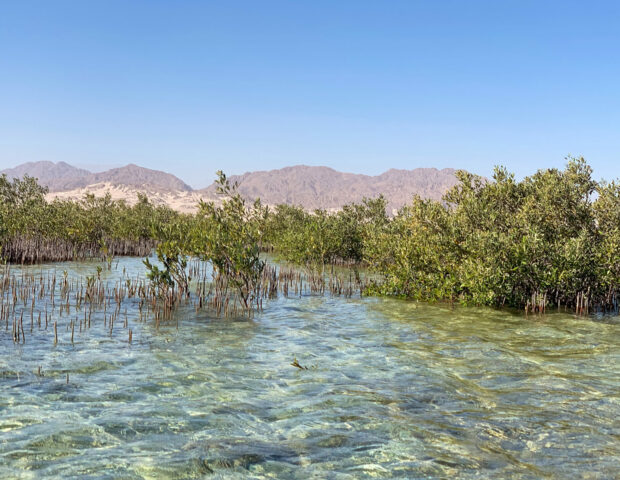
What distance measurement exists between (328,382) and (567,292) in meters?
10.1

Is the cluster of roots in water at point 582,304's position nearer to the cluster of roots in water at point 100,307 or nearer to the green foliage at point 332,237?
the cluster of roots in water at point 100,307

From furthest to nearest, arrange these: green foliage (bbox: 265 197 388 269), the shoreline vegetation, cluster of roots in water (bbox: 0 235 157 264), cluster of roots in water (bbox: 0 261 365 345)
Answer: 1. green foliage (bbox: 265 197 388 269)
2. cluster of roots in water (bbox: 0 235 157 264)
3. the shoreline vegetation
4. cluster of roots in water (bbox: 0 261 365 345)

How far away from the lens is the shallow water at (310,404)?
5055mm

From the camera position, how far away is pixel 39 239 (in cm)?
2630

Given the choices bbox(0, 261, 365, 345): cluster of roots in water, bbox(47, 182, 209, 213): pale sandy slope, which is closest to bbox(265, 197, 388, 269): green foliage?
bbox(0, 261, 365, 345): cluster of roots in water

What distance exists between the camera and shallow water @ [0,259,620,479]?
5.05m

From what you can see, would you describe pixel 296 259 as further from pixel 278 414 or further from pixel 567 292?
pixel 278 414

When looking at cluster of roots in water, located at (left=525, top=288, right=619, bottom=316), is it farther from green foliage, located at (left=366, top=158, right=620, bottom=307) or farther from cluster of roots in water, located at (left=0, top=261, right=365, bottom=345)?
cluster of roots in water, located at (left=0, top=261, right=365, bottom=345)

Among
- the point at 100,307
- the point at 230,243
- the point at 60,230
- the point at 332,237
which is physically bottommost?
the point at 100,307

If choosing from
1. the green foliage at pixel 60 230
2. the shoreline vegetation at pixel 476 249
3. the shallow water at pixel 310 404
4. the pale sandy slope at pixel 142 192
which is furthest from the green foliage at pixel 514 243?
the pale sandy slope at pixel 142 192

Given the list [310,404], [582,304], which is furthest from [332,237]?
[310,404]

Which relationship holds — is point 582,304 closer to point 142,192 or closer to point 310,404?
point 310,404

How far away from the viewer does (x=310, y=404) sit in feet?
22.4

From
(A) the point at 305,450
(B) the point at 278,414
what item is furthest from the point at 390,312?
(A) the point at 305,450
